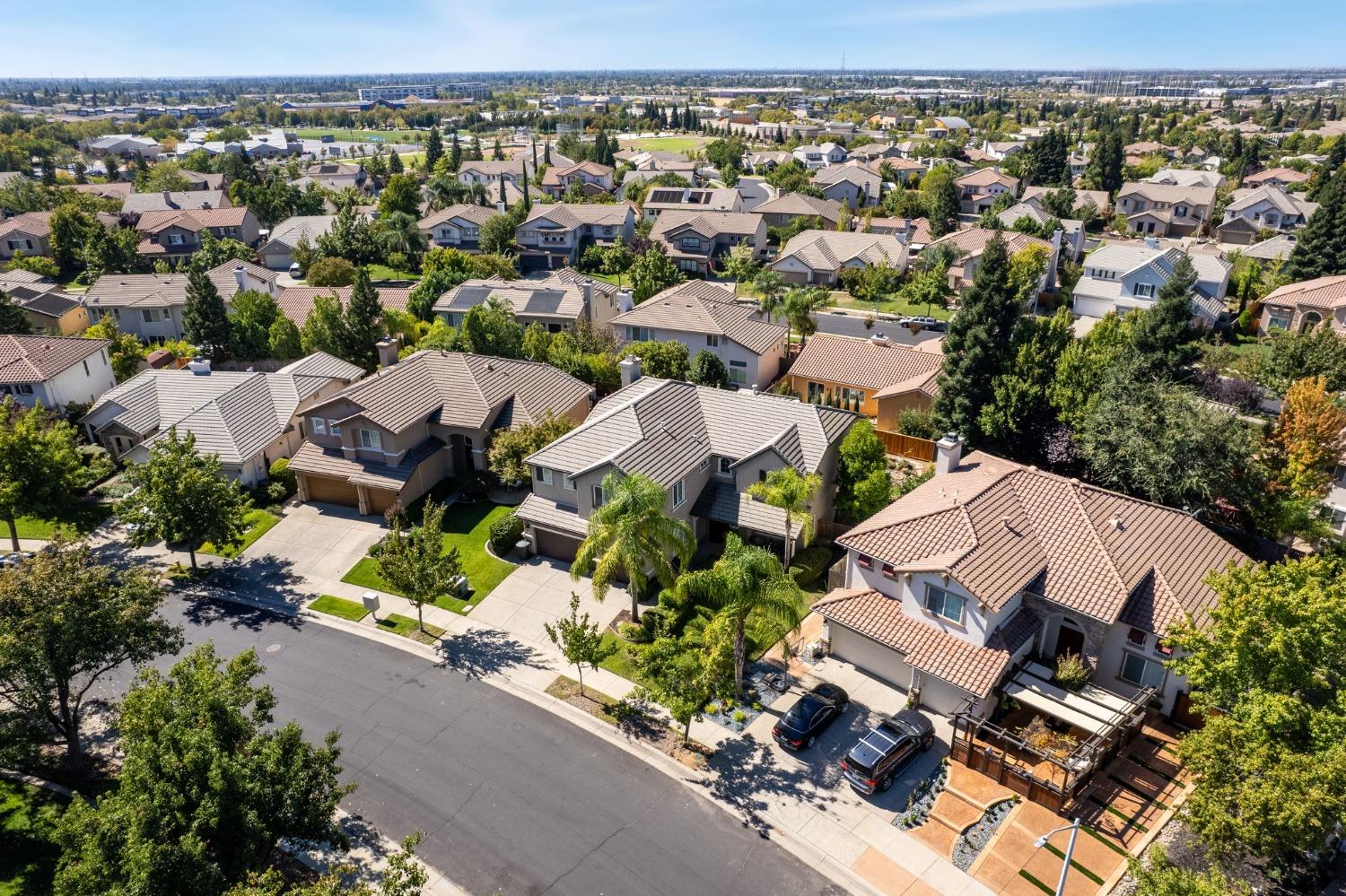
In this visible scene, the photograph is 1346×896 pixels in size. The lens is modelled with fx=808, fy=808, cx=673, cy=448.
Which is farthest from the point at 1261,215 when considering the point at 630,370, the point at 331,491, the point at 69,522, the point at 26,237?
the point at 26,237

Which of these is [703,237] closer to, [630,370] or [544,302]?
[544,302]

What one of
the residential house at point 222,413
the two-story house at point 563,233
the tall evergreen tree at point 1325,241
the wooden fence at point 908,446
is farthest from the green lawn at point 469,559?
the tall evergreen tree at point 1325,241

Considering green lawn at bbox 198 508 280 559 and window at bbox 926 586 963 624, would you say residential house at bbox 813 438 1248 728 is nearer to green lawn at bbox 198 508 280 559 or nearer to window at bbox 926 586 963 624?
window at bbox 926 586 963 624

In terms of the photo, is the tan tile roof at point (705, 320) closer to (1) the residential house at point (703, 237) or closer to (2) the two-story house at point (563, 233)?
(1) the residential house at point (703, 237)

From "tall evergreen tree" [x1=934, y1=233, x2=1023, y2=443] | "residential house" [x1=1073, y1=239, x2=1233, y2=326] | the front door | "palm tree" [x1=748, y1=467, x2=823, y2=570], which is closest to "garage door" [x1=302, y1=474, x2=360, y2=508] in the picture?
"palm tree" [x1=748, y1=467, x2=823, y2=570]

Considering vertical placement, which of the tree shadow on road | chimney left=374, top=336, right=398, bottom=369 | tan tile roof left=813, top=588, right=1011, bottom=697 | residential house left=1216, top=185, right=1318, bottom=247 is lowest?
the tree shadow on road

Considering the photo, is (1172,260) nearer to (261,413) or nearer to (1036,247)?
(1036,247)
